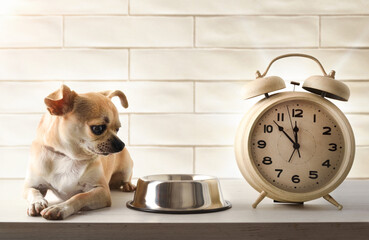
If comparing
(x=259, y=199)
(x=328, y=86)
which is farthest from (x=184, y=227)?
(x=328, y=86)

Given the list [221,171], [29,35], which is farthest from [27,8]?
[221,171]

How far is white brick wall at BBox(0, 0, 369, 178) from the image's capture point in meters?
1.77

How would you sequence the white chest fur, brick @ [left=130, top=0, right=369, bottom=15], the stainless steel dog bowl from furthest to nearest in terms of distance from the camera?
brick @ [left=130, top=0, right=369, bottom=15], the white chest fur, the stainless steel dog bowl

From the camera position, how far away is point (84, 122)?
42.1 inches

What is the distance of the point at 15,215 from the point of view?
38.9 inches

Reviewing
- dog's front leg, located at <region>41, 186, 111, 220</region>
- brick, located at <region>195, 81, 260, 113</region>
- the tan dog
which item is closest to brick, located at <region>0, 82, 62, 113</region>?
brick, located at <region>195, 81, 260, 113</region>

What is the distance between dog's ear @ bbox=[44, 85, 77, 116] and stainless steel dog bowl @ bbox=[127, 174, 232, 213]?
0.24 meters

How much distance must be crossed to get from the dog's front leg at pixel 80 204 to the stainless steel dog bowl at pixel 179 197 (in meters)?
0.08

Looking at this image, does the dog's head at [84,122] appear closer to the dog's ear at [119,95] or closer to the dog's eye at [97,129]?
the dog's eye at [97,129]

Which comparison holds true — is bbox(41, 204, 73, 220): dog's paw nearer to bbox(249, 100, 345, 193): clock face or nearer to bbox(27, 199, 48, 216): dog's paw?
bbox(27, 199, 48, 216): dog's paw

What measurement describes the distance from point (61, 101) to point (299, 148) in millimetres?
549

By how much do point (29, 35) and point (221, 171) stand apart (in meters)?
0.87

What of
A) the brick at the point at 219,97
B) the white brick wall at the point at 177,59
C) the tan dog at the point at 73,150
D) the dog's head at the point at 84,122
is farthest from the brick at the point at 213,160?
the dog's head at the point at 84,122

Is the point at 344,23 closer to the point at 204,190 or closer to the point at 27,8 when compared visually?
the point at 204,190
